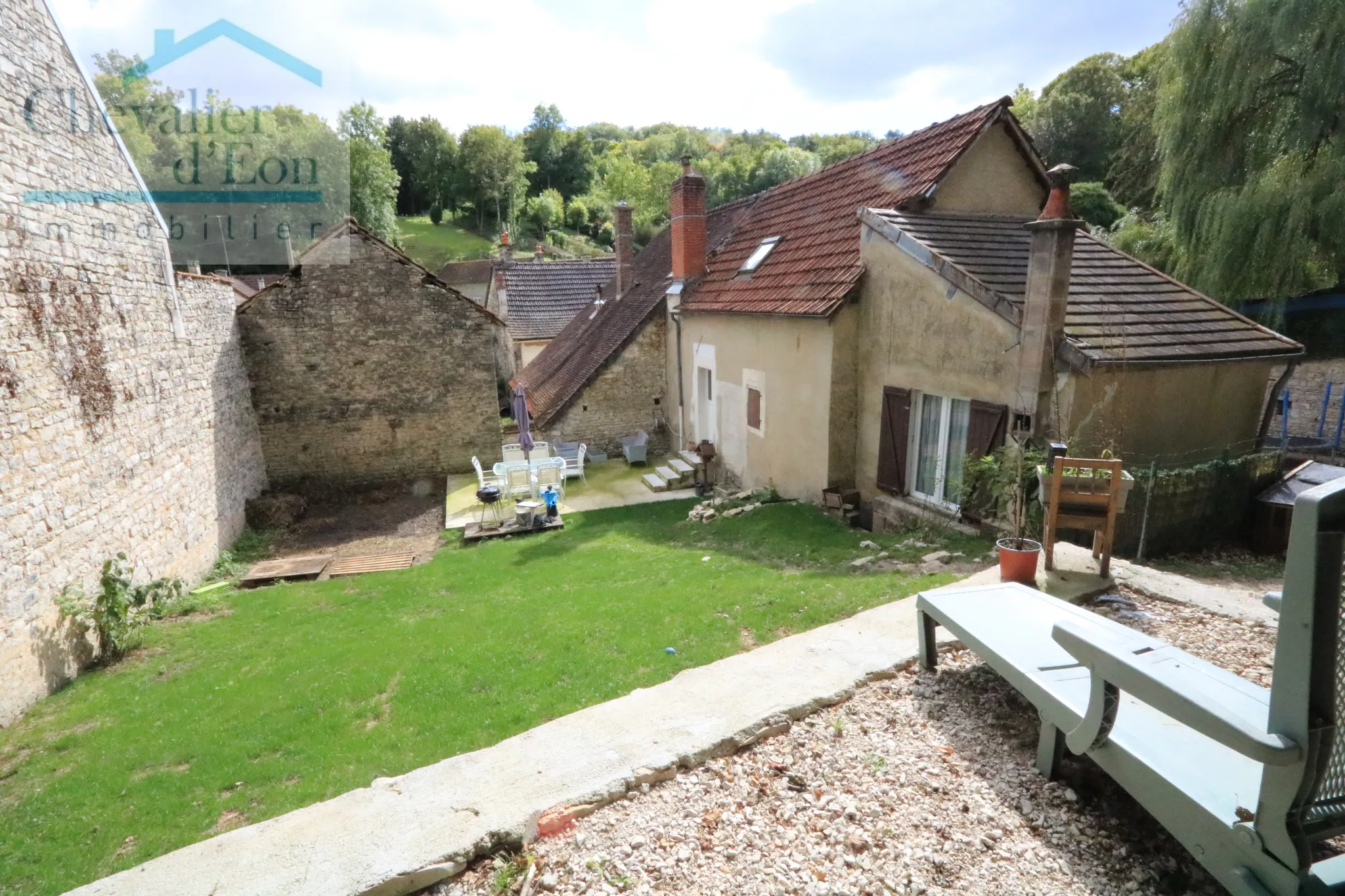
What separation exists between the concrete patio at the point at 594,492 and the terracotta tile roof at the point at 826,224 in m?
4.19

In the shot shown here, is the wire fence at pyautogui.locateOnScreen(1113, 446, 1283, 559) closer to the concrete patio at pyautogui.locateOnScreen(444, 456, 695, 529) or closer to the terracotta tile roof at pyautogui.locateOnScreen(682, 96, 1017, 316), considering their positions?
the terracotta tile roof at pyautogui.locateOnScreen(682, 96, 1017, 316)

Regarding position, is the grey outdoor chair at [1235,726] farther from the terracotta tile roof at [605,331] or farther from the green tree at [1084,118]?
the green tree at [1084,118]

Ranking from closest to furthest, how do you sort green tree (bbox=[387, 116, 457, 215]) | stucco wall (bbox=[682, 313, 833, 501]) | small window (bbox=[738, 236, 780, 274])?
stucco wall (bbox=[682, 313, 833, 501]) < small window (bbox=[738, 236, 780, 274]) < green tree (bbox=[387, 116, 457, 215])

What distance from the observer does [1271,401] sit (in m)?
7.89

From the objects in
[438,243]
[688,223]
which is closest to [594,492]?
[688,223]

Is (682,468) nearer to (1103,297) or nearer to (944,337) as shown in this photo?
(944,337)

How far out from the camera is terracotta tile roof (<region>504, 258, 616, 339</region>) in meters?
24.8

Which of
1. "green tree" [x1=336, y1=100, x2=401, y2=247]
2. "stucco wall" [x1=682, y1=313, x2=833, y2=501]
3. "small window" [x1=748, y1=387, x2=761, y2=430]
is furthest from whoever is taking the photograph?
"green tree" [x1=336, y1=100, x2=401, y2=247]

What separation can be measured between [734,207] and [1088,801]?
53.4 ft

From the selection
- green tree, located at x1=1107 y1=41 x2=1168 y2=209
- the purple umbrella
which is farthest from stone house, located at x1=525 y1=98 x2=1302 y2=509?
green tree, located at x1=1107 y1=41 x2=1168 y2=209

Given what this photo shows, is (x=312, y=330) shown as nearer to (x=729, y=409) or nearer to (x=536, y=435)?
(x=536, y=435)

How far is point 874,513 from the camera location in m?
9.55

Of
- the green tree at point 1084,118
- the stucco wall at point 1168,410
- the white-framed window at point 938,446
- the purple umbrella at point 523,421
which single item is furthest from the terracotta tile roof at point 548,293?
the green tree at point 1084,118

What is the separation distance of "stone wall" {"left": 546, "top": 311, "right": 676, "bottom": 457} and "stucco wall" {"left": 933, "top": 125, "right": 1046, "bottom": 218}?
7.77 metres
